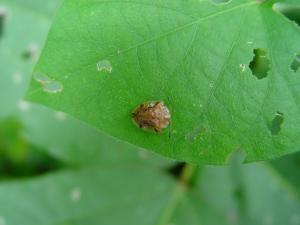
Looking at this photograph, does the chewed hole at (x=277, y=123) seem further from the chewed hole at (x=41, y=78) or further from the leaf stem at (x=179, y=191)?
the leaf stem at (x=179, y=191)

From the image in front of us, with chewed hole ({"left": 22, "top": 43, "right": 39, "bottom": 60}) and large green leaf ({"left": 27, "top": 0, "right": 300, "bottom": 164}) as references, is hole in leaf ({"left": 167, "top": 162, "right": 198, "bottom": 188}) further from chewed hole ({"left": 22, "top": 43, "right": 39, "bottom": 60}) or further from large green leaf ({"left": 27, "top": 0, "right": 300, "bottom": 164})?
large green leaf ({"left": 27, "top": 0, "right": 300, "bottom": 164})

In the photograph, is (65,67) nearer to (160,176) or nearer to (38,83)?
(38,83)

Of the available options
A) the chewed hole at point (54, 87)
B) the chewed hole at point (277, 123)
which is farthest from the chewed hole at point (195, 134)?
the chewed hole at point (54, 87)

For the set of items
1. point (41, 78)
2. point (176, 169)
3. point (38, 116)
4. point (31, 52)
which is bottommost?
point (176, 169)

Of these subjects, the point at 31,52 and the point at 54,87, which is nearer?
the point at 54,87

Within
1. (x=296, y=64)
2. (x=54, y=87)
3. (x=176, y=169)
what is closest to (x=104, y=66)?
(x=54, y=87)

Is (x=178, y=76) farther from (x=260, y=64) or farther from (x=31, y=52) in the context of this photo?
(x=31, y=52)
